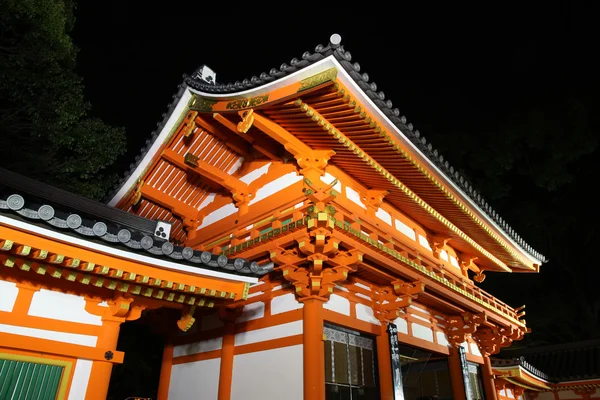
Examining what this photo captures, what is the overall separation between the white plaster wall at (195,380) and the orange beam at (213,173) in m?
3.78

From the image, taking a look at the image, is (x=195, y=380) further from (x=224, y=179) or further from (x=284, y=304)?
(x=224, y=179)

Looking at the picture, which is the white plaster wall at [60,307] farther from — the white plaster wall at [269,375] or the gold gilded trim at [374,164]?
the gold gilded trim at [374,164]

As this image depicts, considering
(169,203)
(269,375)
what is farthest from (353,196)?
(169,203)

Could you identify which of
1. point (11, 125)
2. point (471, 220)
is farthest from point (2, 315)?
point (471, 220)

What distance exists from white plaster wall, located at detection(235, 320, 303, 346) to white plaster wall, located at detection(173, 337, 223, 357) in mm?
664

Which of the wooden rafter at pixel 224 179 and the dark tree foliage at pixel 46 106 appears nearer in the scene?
the wooden rafter at pixel 224 179

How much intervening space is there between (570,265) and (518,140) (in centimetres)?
929

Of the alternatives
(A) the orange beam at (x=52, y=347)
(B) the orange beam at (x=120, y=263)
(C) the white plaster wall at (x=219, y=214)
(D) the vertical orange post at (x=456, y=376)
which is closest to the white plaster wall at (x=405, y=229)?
(D) the vertical orange post at (x=456, y=376)

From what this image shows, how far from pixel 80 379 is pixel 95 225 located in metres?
2.05

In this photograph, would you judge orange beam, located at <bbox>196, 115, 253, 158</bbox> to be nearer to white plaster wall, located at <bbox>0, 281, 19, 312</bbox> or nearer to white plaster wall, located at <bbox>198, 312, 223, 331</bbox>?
white plaster wall, located at <bbox>198, 312, 223, 331</bbox>

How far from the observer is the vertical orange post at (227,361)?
817 centimetres

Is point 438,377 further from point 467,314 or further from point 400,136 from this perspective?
point 400,136

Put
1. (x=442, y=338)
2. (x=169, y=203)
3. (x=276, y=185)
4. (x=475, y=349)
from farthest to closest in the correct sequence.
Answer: (x=475, y=349) < (x=442, y=338) < (x=169, y=203) < (x=276, y=185)

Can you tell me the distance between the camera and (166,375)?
9891 millimetres
